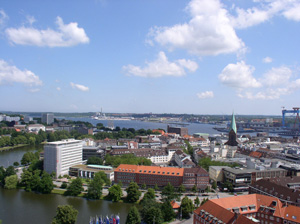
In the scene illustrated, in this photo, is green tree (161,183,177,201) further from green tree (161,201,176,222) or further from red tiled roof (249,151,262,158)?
red tiled roof (249,151,262,158)

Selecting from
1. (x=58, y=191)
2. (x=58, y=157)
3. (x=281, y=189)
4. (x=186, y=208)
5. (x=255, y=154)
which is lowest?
(x=58, y=191)

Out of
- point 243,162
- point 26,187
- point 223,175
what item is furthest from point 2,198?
point 243,162

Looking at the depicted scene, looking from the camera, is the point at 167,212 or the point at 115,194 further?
the point at 115,194

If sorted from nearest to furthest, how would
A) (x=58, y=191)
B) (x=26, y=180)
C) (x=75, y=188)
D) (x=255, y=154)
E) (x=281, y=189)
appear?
(x=281, y=189) < (x=75, y=188) < (x=58, y=191) < (x=26, y=180) < (x=255, y=154)

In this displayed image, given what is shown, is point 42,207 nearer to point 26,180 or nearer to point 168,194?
point 26,180

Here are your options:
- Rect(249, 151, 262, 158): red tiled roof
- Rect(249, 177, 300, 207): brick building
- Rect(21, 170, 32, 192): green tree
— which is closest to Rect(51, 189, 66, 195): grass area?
Rect(21, 170, 32, 192): green tree

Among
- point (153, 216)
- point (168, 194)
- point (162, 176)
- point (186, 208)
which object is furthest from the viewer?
point (162, 176)

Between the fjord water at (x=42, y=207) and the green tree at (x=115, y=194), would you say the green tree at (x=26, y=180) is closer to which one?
the fjord water at (x=42, y=207)

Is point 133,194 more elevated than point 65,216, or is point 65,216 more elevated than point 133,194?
point 65,216

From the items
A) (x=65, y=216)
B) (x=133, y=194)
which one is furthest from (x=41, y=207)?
(x=133, y=194)
